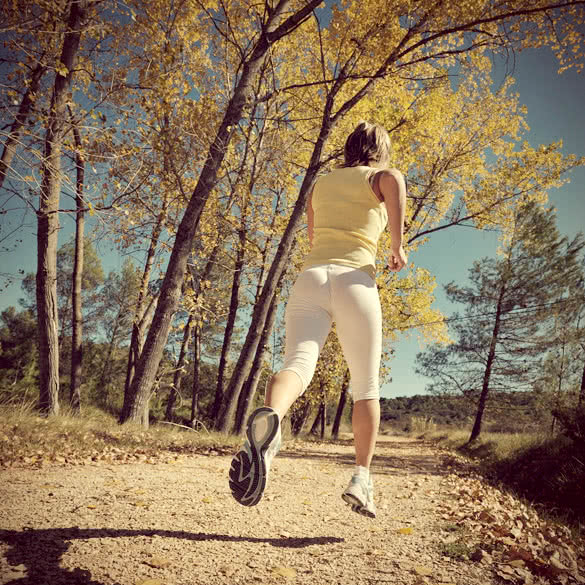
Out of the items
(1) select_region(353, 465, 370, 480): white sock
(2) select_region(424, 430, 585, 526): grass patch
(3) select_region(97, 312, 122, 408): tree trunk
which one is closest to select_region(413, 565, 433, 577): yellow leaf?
(1) select_region(353, 465, 370, 480): white sock

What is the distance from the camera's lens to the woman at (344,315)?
1657mm

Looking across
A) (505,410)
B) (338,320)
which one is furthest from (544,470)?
(505,410)

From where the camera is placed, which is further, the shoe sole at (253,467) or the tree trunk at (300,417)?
the tree trunk at (300,417)

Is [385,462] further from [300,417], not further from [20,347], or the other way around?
[20,347]

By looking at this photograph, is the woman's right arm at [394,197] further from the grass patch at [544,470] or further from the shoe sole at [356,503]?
the grass patch at [544,470]

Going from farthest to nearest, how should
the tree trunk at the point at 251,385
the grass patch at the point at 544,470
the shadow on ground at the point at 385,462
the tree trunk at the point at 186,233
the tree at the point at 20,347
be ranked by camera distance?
the tree at the point at 20,347 < the tree trunk at the point at 251,385 < the shadow on ground at the point at 385,462 < the grass patch at the point at 544,470 < the tree trunk at the point at 186,233

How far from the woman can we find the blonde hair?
115 mm

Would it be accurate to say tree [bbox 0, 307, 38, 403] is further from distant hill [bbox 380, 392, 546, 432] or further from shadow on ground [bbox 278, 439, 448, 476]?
distant hill [bbox 380, 392, 546, 432]

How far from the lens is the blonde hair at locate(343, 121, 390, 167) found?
2.23 m

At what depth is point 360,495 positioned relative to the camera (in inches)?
70.8

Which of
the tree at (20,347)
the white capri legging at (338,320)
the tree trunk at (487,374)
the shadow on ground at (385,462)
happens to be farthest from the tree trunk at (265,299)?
the tree at (20,347)

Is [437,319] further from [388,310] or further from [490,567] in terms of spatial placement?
[490,567]

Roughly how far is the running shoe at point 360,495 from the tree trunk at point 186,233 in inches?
179

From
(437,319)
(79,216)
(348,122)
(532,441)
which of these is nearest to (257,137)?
(348,122)
